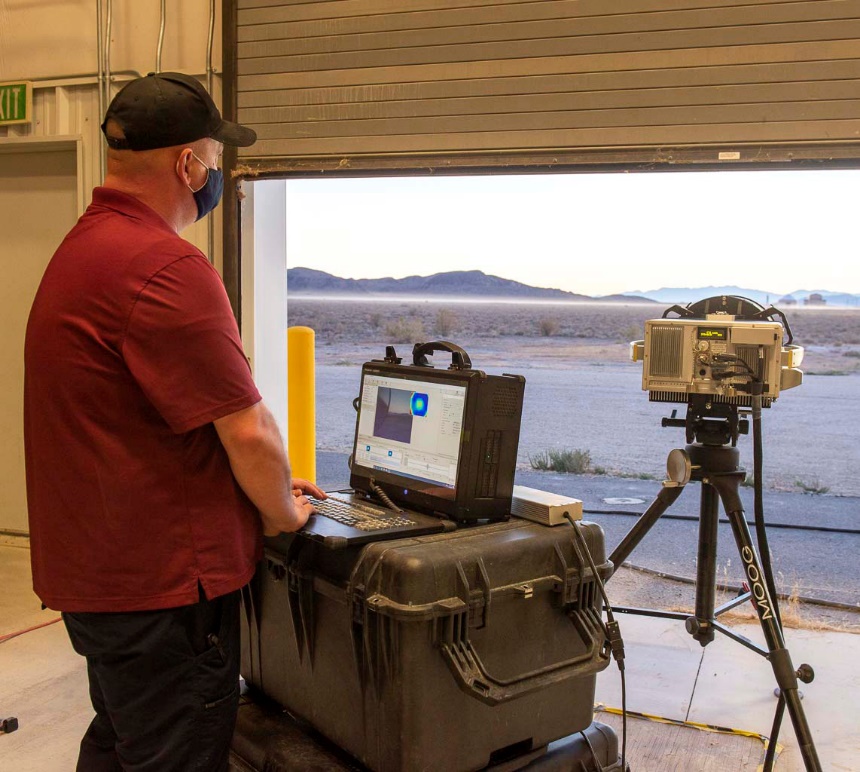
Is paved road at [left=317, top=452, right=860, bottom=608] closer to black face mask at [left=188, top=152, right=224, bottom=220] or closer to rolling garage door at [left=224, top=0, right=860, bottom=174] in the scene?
rolling garage door at [left=224, top=0, right=860, bottom=174]

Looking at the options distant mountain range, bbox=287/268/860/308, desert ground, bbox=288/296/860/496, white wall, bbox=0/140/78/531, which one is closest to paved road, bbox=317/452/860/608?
desert ground, bbox=288/296/860/496

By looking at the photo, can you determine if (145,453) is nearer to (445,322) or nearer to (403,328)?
(403,328)

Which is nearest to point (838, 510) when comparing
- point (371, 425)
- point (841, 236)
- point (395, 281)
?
point (371, 425)

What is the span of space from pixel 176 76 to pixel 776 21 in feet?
5.65

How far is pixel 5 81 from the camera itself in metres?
3.33

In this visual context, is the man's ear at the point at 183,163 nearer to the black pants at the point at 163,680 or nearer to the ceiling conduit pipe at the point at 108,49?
the black pants at the point at 163,680

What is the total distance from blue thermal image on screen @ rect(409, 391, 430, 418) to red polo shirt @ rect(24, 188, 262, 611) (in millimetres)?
501

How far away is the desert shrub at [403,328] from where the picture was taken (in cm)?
1705

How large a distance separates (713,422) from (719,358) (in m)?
0.26

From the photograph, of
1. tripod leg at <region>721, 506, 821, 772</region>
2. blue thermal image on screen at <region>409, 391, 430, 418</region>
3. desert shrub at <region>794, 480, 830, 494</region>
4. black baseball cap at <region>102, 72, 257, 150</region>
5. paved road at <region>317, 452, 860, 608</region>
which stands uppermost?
black baseball cap at <region>102, 72, 257, 150</region>

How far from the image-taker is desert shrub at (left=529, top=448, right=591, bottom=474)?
27.9 ft

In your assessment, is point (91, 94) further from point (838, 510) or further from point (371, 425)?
point (838, 510)

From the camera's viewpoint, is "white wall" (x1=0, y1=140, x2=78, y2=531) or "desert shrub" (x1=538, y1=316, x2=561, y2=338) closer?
"white wall" (x1=0, y1=140, x2=78, y2=531)

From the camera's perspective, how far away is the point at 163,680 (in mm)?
1350
